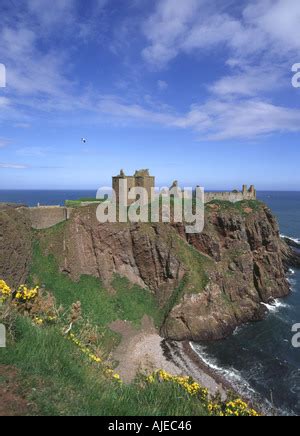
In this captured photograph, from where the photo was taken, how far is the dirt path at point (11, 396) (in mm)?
6449

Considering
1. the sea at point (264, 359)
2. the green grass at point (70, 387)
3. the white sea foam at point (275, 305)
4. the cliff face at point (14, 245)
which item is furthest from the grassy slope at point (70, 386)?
the white sea foam at point (275, 305)

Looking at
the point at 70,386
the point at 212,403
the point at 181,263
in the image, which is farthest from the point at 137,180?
the point at 70,386

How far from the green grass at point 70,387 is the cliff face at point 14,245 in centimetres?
2553

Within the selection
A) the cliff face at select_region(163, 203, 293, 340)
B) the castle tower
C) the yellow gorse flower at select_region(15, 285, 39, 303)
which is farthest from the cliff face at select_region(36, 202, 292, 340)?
the yellow gorse flower at select_region(15, 285, 39, 303)

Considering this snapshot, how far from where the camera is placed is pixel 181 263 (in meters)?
45.2

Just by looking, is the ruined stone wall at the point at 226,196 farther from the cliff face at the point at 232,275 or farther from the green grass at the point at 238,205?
the cliff face at the point at 232,275

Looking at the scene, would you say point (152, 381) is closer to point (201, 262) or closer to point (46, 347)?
point (46, 347)

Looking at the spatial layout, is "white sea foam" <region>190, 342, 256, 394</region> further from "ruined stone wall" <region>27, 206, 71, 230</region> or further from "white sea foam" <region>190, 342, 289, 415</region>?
"ruined stone wall" <region>27, 206, 71, 230</region>

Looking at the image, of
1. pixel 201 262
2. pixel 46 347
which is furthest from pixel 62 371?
pixel 201 262

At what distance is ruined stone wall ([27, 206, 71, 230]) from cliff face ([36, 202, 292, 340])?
1425 mm

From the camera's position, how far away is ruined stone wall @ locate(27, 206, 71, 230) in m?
42.4

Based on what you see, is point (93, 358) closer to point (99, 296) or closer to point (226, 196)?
point (99, 296)

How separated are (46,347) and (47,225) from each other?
36.3 metres
